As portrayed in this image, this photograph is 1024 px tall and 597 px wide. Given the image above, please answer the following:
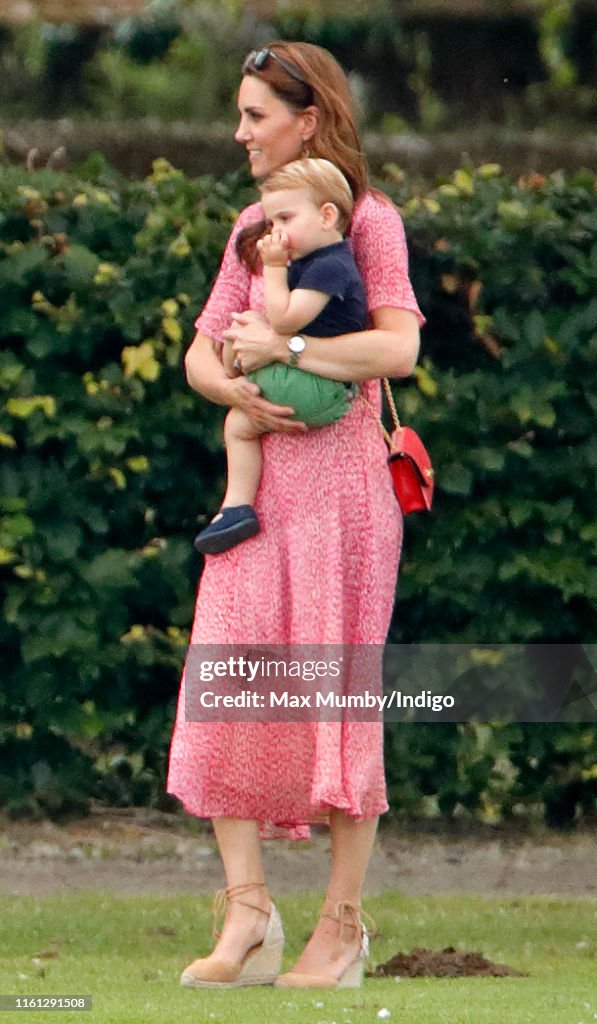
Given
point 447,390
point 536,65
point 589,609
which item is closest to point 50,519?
point 447,390

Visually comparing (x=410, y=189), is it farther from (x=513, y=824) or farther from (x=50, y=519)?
(x=513, y=824)

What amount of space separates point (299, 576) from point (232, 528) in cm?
19

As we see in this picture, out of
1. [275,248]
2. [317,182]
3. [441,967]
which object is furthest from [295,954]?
[317,182]

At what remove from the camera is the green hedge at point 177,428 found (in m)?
6.79

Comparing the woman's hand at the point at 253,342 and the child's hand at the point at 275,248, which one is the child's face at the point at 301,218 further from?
the woman's hand at the point at 253,342

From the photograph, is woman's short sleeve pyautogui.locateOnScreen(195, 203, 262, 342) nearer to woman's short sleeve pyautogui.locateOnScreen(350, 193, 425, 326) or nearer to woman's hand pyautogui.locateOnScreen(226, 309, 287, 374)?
woman's hand pyautogui.locateOnScreen(226, 309, 287, 374)

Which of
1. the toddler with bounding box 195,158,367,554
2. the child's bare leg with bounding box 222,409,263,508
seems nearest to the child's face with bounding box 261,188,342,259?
the toddler with bounding box 195,158,367,554

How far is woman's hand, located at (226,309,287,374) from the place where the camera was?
5.16 metres

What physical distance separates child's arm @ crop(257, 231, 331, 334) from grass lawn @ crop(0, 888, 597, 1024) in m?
1.52

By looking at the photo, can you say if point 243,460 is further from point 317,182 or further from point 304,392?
point 317,182

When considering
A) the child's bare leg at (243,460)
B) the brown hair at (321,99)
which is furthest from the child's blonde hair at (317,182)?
the child's bare leg at (243,460)

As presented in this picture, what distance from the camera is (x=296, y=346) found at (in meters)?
5.15

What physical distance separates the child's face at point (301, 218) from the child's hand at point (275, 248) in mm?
13

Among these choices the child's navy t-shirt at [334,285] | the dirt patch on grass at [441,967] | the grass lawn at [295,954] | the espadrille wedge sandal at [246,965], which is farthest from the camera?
the dirt patch on grass at [441,967]
